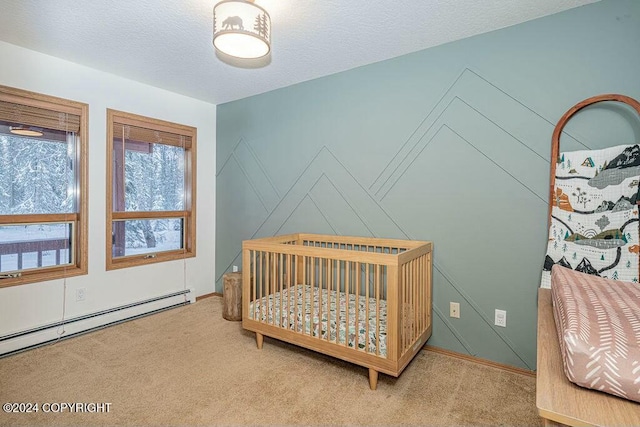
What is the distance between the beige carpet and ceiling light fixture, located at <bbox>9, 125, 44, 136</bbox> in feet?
5.29

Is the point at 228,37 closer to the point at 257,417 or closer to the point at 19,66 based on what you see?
the point at 19,66

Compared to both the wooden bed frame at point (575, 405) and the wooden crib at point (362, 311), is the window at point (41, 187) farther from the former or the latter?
the wooden bed frame at point (575, 405)

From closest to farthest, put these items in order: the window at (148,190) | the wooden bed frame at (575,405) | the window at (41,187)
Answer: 1. the wooden bed frame at (575,405)
2. the window at (41,187)
3. the window at (148,190)

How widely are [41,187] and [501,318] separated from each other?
3512 mm

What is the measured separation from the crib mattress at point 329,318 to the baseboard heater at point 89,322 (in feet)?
4.42

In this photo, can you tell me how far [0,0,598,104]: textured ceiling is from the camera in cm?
186

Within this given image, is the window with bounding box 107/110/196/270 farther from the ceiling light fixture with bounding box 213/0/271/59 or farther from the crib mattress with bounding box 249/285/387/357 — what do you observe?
the ceiling light fixture with bounding box 213/0/271/59

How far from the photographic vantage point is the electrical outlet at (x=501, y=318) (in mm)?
2115

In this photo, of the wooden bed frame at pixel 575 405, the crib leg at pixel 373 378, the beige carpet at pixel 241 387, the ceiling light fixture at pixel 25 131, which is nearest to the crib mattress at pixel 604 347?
the wooden bed frame at pixel 575 405

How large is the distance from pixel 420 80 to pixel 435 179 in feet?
2.42

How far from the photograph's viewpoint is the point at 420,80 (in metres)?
2.40

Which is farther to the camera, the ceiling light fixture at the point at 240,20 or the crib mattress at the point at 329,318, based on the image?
the crib mattress at the point at 329,318

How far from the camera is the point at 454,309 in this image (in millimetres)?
2289

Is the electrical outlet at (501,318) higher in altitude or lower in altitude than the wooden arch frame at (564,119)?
lower
